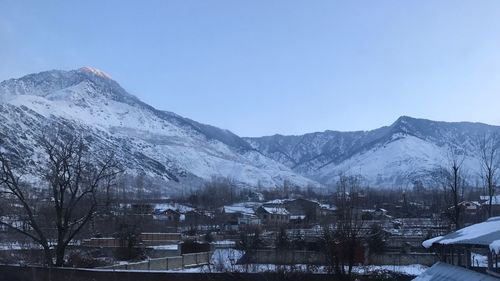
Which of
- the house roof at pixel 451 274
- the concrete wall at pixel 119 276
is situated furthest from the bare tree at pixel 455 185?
the house roof at pixel 451 274

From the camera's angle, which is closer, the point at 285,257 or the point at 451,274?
the point at 451,274

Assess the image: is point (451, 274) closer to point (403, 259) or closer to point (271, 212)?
point (403, 259)

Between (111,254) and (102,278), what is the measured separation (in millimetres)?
28514

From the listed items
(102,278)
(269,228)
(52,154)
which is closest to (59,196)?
(52,154)

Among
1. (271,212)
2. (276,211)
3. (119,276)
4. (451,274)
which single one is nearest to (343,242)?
(119,276)

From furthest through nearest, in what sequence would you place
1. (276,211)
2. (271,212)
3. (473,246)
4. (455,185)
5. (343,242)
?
(276,211), (271,212), (455,185), (343,242), (473,246)

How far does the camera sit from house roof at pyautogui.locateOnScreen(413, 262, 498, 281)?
20420mm

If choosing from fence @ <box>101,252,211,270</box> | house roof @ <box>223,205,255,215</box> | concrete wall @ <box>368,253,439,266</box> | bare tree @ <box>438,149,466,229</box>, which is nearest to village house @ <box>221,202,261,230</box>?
house roof @ <box>223,205,255,215</box>

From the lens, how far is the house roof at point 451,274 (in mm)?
20420

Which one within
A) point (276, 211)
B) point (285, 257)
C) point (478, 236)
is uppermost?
point (478, 236)

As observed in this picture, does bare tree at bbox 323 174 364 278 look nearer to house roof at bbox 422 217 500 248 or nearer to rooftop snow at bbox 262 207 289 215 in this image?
house roof at bbox 422 217 500 248

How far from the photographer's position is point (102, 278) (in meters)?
37.0

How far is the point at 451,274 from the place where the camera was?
23.1 m

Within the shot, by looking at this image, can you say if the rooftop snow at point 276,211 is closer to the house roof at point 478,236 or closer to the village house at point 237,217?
the village house at point 237,217
